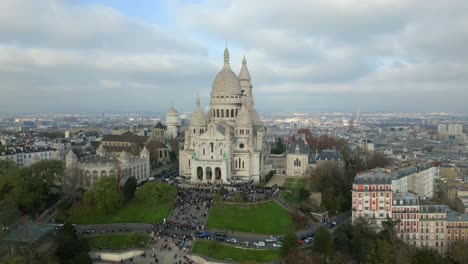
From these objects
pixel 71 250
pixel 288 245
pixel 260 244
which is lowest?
pixel 260 244

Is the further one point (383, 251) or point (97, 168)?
point (97, 168)

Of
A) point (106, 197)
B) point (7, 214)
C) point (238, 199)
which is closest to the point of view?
point (7, 214)

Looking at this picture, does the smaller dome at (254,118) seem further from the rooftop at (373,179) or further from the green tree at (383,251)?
the green tree at (383,251)

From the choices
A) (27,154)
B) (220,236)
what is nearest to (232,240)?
(220,236)

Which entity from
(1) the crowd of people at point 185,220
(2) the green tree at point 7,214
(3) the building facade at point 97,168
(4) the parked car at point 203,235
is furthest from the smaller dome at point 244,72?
(2) the green tree at point 7,214

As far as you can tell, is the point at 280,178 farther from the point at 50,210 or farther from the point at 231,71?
the point at 50,210

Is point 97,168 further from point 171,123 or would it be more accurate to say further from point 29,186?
point 171,123

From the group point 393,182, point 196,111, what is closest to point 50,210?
point 196,111
